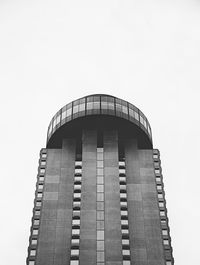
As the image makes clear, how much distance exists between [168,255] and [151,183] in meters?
15.3

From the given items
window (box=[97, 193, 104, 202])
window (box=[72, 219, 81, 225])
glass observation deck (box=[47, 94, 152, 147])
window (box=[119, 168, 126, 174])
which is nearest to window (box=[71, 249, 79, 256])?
window (box=[72, 219, 81, 225])

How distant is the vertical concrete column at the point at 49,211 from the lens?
72062 millimetres

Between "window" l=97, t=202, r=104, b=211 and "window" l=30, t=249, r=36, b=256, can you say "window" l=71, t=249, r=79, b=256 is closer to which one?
"window" l=30, t=249, r=36, b=256

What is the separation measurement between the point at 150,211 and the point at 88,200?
10.3 metres

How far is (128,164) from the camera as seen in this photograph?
293ft

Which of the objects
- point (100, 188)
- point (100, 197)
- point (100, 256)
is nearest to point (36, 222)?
point (100, 197)

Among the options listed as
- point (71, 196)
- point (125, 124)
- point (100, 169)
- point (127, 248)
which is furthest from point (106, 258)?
point (125, 124)

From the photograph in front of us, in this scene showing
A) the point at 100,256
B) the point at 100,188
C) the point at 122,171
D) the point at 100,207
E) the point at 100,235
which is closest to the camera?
the point at 100,256

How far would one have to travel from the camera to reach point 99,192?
81500mm

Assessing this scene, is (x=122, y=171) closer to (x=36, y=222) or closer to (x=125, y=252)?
(x=125, y=252)

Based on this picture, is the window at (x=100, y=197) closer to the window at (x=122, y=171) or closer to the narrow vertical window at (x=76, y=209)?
the narrow vertical window at (x=76, y=209)

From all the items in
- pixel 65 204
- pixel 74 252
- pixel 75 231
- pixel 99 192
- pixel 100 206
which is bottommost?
pixel 74 252

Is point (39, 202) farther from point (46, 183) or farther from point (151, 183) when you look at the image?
point (151, 183)

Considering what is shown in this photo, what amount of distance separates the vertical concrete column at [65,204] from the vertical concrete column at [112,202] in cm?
604
